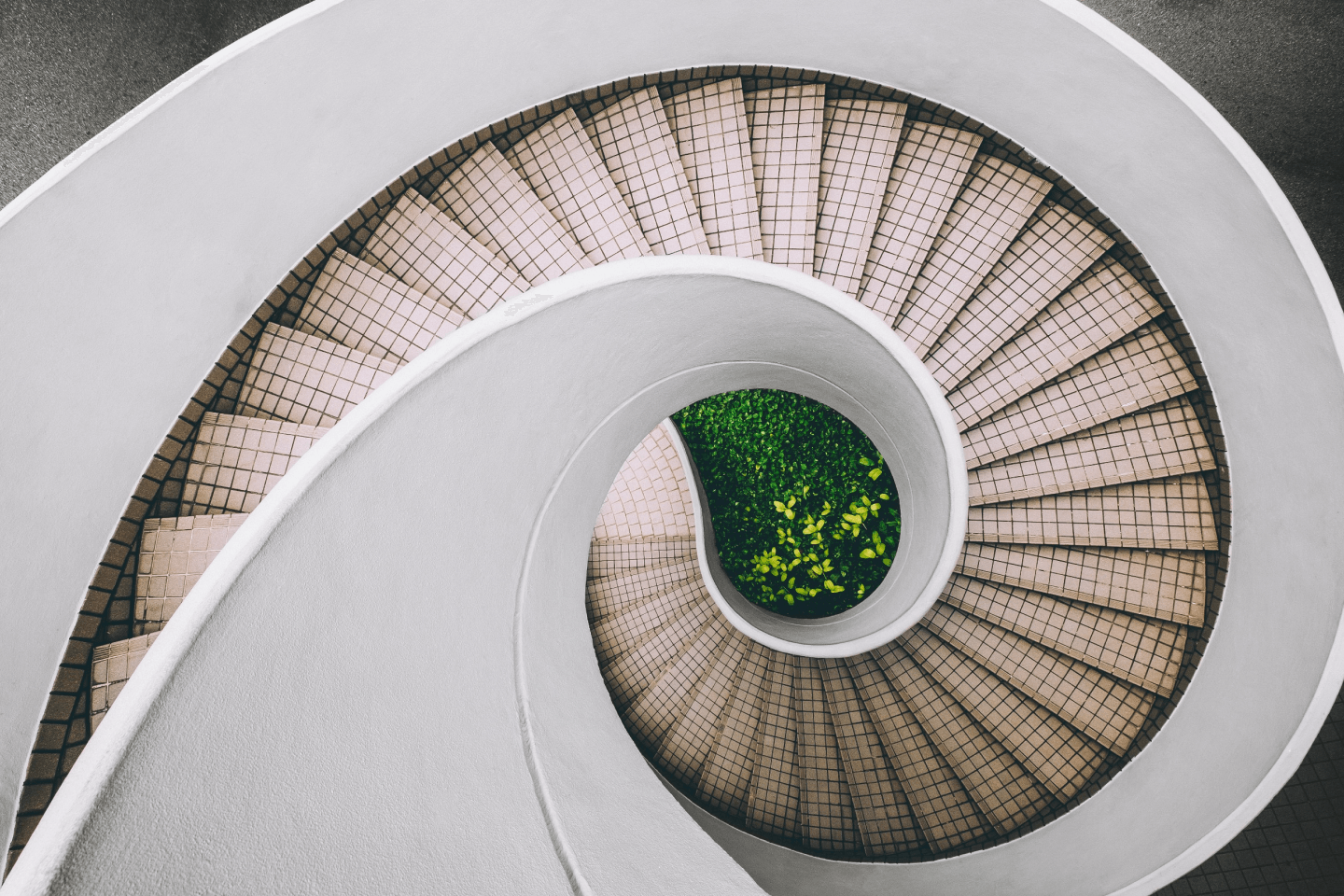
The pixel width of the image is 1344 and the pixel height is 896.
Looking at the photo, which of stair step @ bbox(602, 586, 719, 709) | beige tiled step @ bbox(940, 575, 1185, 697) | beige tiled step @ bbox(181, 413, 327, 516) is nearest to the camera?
beige tiled step @ bbox(181, 413, 327, 516)

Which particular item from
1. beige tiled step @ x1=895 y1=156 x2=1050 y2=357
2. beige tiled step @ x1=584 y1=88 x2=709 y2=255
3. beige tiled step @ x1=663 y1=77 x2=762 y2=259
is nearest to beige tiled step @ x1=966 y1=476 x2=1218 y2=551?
beige tiled step @ x1=895 y1=156 x2=1050 y2=357

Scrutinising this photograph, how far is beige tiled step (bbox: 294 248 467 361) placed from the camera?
10.8 feet

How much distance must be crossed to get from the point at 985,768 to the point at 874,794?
0.59 m

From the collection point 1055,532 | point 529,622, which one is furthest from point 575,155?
point 1055,532

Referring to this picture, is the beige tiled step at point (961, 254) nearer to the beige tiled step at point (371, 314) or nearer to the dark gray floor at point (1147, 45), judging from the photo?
the dark gray floor at point (1147, 45)

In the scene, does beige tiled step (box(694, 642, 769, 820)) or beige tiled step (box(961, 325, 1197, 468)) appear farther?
beige tiled step (box(694, 642, 769, 820))

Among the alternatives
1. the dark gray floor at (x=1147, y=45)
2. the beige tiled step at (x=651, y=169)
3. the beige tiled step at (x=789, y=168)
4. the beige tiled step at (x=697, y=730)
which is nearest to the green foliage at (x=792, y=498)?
the beige tiled step at (x=697, y=730)

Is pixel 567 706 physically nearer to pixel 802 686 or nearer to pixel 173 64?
pixel 802 686

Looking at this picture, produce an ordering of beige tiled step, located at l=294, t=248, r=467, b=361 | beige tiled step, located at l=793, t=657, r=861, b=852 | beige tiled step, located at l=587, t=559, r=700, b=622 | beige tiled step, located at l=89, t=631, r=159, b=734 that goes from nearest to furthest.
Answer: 1. beige tiled step, located at l=89, t=631, r=159, b=734
2. beige tiled step, located at l=294, t=248, r=467, b=361
3. beige tiled step, located at l=793, t=657, r=861, b=852
4. beige tiled step, located at l=587, t=559, r=700, b=622

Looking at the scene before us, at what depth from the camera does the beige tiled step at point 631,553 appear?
451cm

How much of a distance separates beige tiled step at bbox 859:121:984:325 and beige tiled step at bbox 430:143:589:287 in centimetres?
146

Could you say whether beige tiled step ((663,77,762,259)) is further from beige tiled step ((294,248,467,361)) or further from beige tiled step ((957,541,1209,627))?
beige tiled step ((957,541,1209,627))

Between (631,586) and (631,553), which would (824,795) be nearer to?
(631,586)

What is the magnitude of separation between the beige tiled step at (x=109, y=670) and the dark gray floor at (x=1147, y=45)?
3.09m
